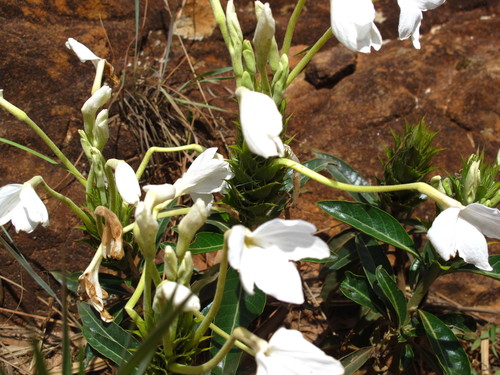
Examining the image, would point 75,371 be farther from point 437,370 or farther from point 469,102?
point 469,102

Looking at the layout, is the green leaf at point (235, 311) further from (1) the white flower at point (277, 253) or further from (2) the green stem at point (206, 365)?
(1) the white flower at point (277, 253)

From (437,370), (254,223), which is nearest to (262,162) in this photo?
(254,223)

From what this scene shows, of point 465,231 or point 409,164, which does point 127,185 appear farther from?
point 409,164

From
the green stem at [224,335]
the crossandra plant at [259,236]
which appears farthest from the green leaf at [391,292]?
the green stem at [224,335]

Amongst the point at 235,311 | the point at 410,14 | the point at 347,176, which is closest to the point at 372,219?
the point at 347,176

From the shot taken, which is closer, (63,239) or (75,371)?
(75,371)

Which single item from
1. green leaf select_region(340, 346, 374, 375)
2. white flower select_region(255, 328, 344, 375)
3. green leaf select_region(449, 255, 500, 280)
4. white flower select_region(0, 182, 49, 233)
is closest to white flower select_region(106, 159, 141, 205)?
white flower select_region(0, 182, 49, 233)
